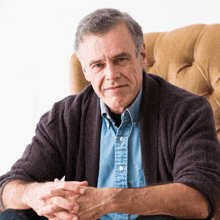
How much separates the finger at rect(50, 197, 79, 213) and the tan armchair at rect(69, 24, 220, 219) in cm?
91

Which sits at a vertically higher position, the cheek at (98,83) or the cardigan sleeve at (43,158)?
the cheek at (98,83)

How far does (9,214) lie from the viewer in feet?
3.38

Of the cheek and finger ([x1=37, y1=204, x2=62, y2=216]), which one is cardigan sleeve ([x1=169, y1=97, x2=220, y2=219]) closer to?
the cheek

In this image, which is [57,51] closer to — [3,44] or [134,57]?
[3,44]

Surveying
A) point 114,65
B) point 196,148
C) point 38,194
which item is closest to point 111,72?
point 114,65

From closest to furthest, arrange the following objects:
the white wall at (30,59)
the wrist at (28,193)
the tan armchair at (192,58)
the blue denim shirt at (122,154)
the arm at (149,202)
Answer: the arm at (149,202)
the wrist at (28,193)
the blue denim shirt at (122,154)
the tan armchair at (192,58)
the white wall at (30,59)

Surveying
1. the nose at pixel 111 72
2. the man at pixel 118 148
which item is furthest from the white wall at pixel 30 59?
the nose at pixel 111 72

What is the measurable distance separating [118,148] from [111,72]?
0.33 m

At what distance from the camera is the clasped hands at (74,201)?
911 millimetres

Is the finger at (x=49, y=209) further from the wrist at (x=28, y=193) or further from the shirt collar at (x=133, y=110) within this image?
the shirt collar at (x=133, y=110)

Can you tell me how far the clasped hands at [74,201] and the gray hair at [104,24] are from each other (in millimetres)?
617

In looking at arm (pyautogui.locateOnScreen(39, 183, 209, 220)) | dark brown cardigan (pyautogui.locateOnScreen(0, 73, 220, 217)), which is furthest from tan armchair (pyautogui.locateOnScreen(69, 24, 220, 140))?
arm (pyautogui.locateOnScreen(39, 183, 209, 220))

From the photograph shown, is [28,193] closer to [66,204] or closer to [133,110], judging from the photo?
[66,204]

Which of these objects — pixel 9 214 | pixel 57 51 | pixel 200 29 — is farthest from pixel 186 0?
pixel 9 214
